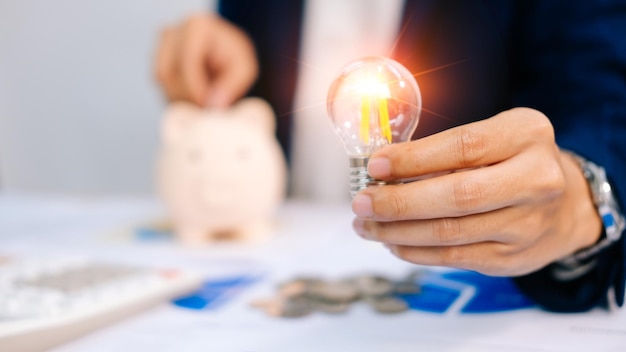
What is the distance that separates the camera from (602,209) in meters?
0.41

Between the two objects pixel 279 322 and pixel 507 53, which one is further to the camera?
pixel 507 53

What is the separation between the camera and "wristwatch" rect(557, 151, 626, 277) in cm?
41

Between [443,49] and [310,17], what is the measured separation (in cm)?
48

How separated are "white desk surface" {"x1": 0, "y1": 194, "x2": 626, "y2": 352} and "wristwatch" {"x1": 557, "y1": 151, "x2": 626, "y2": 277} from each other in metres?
0.05

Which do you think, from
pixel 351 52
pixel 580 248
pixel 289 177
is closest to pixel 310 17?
pixel 351 52

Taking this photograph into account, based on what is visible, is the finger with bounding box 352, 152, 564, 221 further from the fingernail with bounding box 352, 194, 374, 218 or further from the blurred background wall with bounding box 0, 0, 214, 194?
the blurred background wall with bounding box 0, 0, 214, 194

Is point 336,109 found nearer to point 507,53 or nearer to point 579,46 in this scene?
point 579,46

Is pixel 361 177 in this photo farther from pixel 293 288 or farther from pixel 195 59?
pixel 195 59

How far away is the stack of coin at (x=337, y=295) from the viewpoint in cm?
45

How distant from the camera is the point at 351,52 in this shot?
0.85 m

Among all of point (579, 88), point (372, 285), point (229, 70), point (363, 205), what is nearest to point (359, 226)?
point (363, 205)

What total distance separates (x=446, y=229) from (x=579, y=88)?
1.06ft

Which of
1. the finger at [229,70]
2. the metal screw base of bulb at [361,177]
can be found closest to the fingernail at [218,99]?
the finger at [229,70]

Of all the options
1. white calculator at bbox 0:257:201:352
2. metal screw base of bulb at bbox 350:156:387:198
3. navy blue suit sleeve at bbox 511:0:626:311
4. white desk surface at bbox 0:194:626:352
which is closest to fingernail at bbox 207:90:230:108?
A: white desk surface at bbox 0:194:626:352
